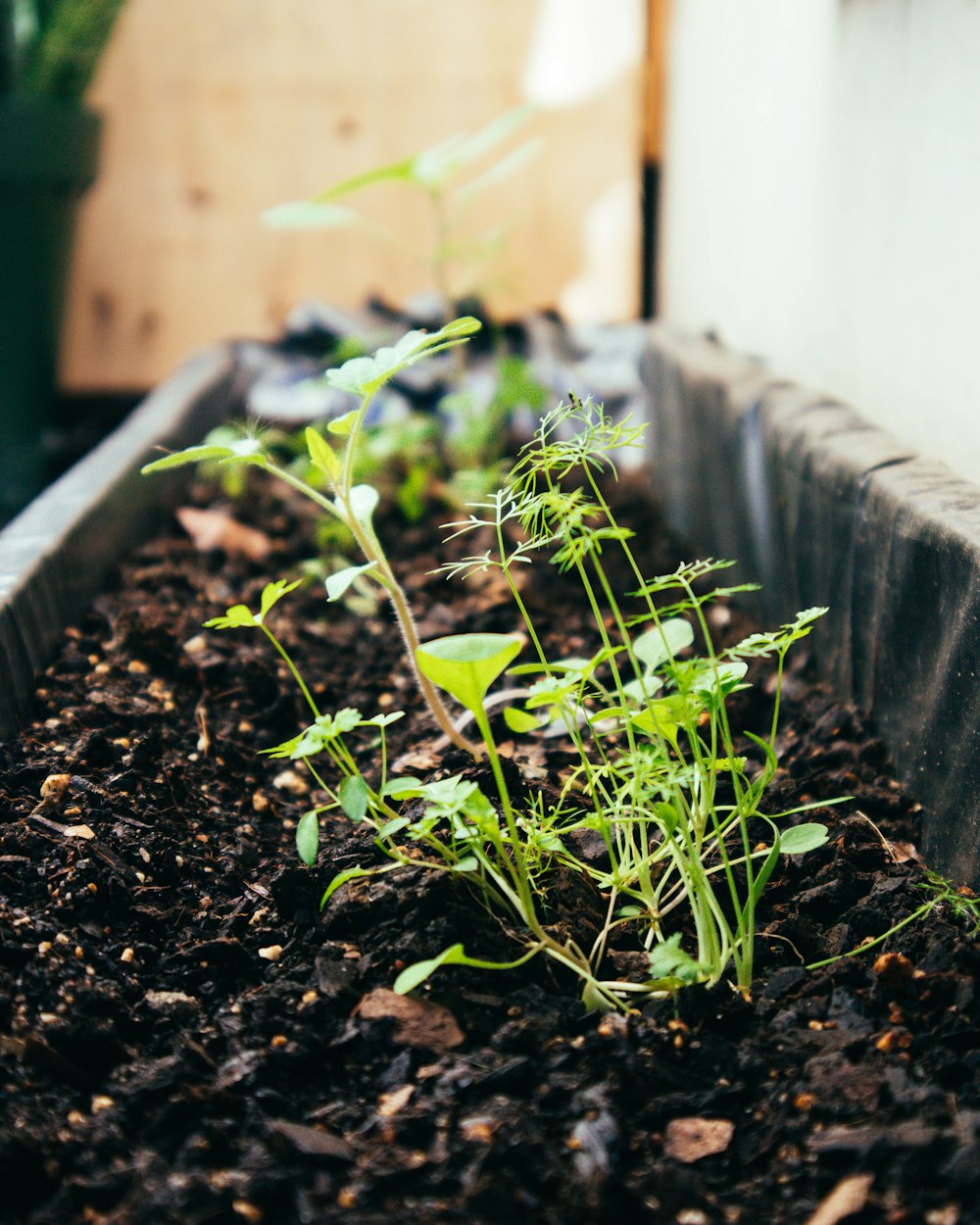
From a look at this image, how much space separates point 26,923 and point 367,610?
36.5 inches

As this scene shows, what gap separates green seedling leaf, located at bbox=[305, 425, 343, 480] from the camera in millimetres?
936

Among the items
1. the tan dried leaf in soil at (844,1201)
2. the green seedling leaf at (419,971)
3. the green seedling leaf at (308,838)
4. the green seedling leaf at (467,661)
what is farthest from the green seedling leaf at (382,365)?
the tan dried leaf in soil at (844,1201)

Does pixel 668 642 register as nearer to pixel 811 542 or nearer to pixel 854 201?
pixel 811 542

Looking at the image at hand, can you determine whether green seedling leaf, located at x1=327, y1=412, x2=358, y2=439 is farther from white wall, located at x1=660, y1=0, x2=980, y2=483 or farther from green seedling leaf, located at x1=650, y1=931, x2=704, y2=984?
white wall, located at x1=660, y1=0, x2=980, y2=483

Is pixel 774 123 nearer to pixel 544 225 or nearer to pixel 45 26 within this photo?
pixel 544 225

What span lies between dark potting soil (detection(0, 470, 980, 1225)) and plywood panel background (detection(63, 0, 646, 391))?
2.44 meters

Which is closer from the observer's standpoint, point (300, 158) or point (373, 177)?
point (373, 177)

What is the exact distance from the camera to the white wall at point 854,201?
126 cm

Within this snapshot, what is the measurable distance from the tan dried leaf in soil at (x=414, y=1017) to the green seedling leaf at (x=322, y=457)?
0.44 metres

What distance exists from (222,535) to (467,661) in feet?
4.44

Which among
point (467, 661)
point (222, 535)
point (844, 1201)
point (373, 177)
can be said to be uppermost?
point (373, 177)

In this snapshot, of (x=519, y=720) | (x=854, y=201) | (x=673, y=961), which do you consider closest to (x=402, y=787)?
(x=519, y=720)

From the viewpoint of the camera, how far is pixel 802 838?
0.94 metres

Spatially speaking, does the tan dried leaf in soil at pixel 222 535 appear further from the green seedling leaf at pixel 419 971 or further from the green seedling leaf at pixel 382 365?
the green seedling leaf at pixel 419 971
